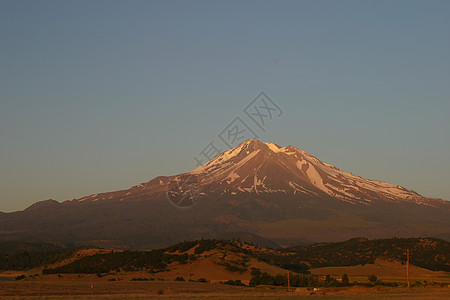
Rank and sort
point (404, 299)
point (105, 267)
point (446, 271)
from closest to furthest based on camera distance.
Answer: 1. point (404, 299)
2. point (105, 267)
3. point (446, 271)

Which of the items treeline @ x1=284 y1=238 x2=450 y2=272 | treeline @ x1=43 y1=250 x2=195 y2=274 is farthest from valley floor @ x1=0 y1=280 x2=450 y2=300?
treeline @ x1=284 y1=238 x2=450 y2=272

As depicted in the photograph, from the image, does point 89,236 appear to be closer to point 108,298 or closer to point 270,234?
point 270,234

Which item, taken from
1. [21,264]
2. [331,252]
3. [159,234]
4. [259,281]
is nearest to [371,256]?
[331,252]

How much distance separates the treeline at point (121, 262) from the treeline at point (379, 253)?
64.3 feet

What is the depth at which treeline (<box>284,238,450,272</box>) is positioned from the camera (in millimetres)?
87312

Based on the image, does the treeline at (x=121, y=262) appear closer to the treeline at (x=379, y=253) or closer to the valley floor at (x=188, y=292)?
the valley floor at (x=188, y=292)

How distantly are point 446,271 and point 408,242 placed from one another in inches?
487

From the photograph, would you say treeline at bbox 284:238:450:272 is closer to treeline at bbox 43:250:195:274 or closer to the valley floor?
treeline at bbox 43:250:195:274

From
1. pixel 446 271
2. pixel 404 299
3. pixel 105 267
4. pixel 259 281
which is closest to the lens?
pixel 404 299

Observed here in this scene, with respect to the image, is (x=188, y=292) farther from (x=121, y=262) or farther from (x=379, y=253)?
(x=379, y=253)

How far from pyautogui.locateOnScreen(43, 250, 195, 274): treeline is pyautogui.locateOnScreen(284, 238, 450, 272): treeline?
64.3 ft

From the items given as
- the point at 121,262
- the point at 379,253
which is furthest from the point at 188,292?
the point at 379,253

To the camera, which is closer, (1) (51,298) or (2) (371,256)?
(1) (51,298)

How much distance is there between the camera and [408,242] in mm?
95562
